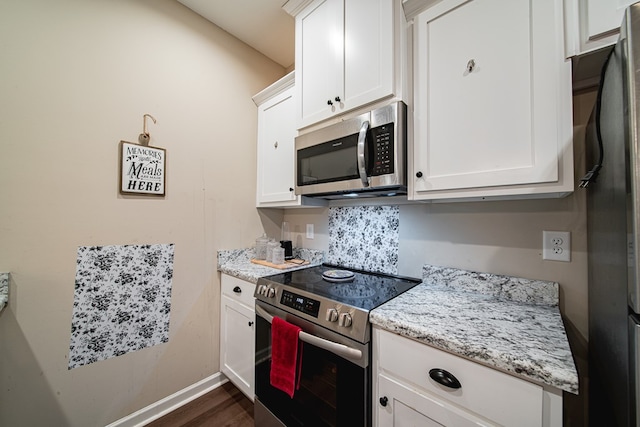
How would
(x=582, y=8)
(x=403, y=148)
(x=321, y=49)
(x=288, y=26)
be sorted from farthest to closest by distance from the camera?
(x=288, y=26), (x=321, y=49), (x=403, y=148), (x=582, y=8)

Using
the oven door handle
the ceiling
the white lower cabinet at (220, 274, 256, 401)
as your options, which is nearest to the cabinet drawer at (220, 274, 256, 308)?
the white lower cabinet at (220, 274, 256, 401)

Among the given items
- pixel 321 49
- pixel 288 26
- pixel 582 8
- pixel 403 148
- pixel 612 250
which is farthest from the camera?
pixel 288 26

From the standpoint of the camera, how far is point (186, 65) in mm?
1731

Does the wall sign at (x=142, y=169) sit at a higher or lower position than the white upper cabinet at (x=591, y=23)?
lower

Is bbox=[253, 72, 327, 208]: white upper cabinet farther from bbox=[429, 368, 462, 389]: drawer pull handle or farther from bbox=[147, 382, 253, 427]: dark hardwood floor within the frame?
bbox=[147, 382, 253, 427]: dark hardwood floor

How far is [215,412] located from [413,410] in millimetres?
1443

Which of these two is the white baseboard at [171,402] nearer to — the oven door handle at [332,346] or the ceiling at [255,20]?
the oven door handle at [332,346]

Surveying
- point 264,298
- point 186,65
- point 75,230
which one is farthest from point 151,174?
point 264,298

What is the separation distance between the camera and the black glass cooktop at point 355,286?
1.09 metres

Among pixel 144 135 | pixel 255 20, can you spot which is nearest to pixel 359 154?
pixel 144 135

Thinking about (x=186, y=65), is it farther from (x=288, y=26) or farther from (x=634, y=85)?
(x=634, y=85)

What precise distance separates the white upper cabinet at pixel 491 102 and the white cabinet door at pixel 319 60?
44cm

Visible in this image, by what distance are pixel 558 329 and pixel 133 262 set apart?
2.10 m

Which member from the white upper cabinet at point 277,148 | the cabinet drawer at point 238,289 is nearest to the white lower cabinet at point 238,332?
the cabinet drawer at point 238,289
